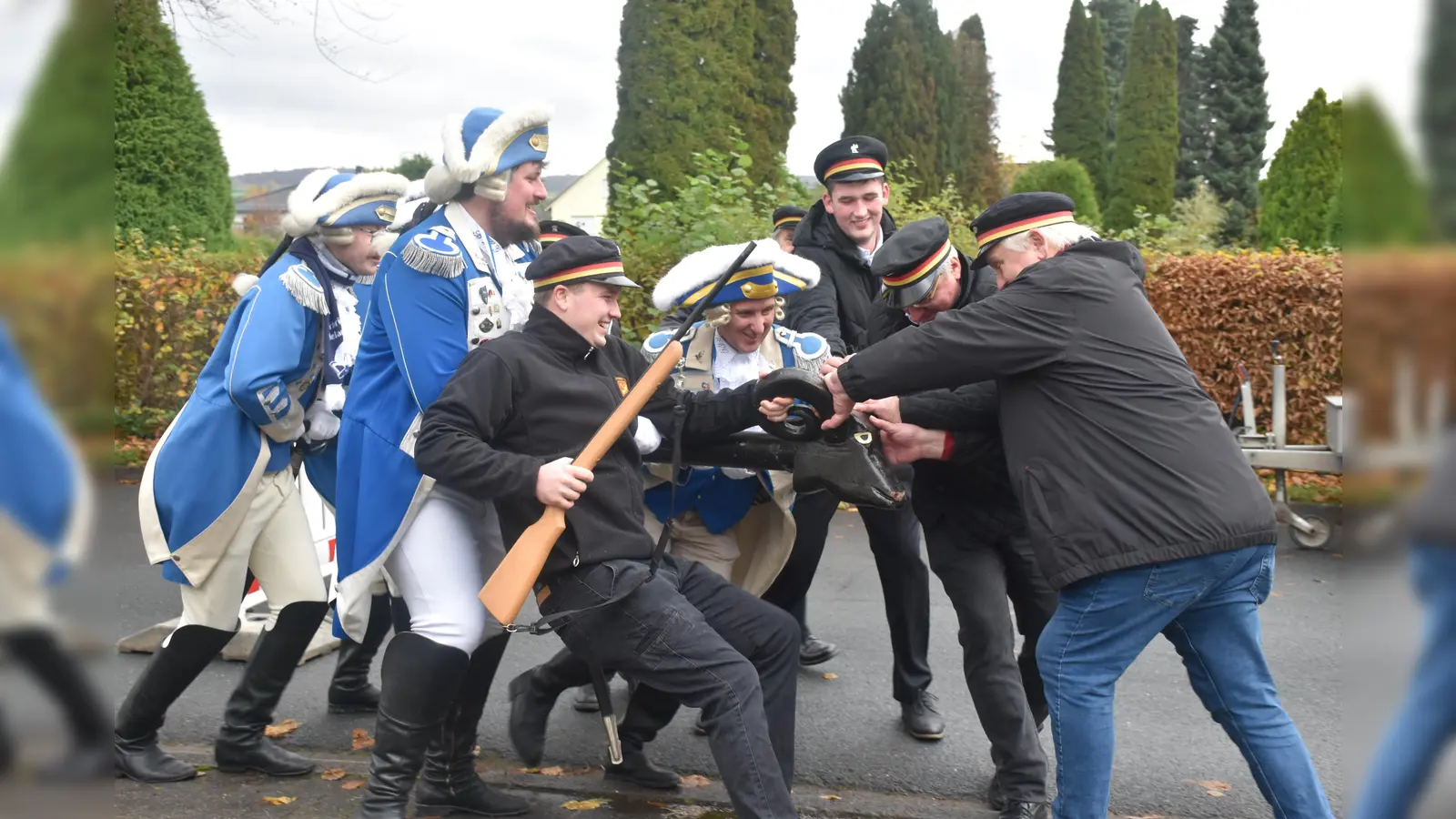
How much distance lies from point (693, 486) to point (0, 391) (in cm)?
360

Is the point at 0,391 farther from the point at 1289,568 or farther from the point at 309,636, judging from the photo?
the point at 1289,568

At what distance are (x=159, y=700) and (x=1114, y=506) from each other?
10.1 ft

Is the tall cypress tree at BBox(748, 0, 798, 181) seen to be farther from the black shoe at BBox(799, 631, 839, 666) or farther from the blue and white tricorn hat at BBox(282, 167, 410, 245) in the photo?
the blue and white tricorn hat at BBox(282, 167, 410, 245)

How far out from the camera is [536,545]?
3359 millimetres

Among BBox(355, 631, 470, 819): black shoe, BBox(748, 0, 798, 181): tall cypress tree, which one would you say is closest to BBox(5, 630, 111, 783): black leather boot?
BBox(355, 631, 470, 819): black shoe

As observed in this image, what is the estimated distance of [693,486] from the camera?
444 cm

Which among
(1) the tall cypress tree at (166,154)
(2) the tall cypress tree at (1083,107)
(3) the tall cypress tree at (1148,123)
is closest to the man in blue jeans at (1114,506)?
(1) the tall cypress tree at (166,154)

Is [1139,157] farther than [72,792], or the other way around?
[1139,157]

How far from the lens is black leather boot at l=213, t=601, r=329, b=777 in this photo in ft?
14.4

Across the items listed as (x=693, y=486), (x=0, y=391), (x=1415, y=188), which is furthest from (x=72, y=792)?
(x=693, y=486)

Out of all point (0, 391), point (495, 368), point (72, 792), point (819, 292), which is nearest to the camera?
point (0, 391)

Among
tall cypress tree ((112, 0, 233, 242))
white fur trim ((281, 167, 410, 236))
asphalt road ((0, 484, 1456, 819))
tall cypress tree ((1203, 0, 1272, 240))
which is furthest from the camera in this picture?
tall cypress tree ((1203, 0, 1272, 240))

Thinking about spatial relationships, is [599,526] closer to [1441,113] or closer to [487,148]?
[487,148]

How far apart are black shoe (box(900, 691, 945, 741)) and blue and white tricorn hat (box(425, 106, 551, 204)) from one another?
2383 mm
